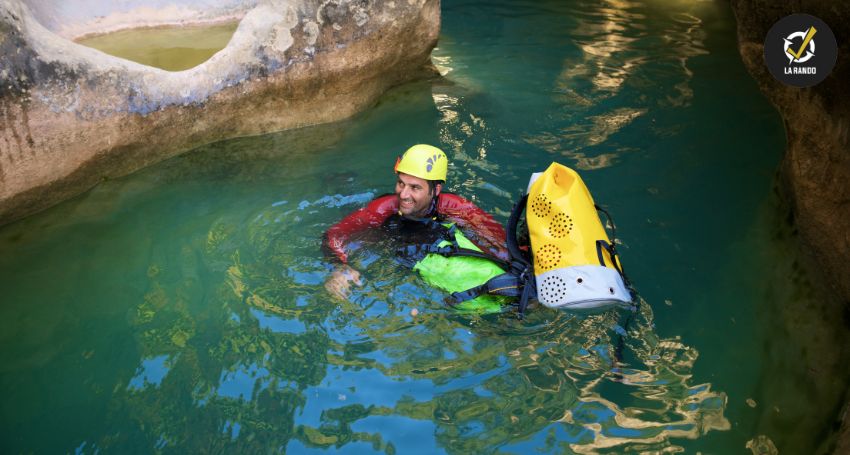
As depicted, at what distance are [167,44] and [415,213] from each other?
236 inches

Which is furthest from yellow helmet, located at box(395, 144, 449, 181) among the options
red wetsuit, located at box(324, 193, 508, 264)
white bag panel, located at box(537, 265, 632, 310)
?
white bag panel, located at box(537, 265, 632, 310)

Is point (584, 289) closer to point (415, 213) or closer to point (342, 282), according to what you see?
point (415, 213)

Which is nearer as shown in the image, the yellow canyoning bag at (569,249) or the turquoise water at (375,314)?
the turquoise water at (375,314)

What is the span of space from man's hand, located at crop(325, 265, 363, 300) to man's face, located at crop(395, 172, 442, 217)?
641 mm

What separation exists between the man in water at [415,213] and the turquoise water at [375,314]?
0.18 m

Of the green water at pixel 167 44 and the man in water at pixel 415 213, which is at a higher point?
the green water at pixel 167 44

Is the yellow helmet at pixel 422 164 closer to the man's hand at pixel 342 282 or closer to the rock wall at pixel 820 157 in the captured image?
the man's hand at pixel 342 282

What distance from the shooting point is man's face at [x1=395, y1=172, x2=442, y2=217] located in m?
5.10

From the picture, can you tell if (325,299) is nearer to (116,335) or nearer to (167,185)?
(116,335)

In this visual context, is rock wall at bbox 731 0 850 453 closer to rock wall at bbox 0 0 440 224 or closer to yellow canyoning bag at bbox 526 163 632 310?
yellow canyoning bag at bbox 526 163 632 310

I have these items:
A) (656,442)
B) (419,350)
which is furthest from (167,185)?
(656,442)

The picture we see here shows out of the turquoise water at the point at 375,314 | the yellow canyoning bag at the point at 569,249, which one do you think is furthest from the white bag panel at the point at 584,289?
the turquoise water at the point at 375,314

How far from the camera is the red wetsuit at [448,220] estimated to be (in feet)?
17.2

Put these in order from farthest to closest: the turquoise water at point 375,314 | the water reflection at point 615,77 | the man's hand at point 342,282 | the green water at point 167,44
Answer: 1. the green water at point 167,44
2. the water reflection at point 615,77
3. the man's hand at point 342,282
4. the turquoise water at point 375,314
